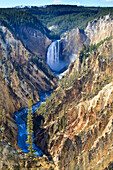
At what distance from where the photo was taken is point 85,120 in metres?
50.4

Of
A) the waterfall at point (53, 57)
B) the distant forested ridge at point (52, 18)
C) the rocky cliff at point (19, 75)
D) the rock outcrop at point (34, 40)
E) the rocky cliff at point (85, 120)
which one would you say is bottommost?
the rocky cliff at point (85, 120)

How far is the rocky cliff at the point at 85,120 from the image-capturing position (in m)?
41.9

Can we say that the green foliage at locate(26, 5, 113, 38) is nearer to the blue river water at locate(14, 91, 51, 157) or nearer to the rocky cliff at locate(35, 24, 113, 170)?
the rocky cliff at locate(35, 24, 113, 170)

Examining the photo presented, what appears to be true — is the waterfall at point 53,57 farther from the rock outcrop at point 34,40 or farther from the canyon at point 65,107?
the canyon at point 65,107

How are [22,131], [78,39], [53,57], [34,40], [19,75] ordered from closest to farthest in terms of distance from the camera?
[22,131] < [19,75] < [34,40] < [78,39] < [53,57]

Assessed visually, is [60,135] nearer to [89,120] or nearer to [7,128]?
[89,120]

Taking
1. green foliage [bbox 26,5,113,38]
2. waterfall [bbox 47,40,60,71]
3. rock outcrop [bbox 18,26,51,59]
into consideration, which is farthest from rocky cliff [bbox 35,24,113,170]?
green foliage [bbox 26,5,113,38]

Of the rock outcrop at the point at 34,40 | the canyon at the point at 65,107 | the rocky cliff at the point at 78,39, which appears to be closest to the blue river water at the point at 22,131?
the canyon at the point at 65,107

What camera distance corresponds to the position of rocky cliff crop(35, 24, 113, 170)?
138 ft

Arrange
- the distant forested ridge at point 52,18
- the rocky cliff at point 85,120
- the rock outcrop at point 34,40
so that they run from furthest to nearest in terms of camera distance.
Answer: the distant forested ridge at point 52,18
the rock outcrop at point 34,40
the rocky cliff at point 85,120

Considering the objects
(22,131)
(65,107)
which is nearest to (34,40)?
(65,107)

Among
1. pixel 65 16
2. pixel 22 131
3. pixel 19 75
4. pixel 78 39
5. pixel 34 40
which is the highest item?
pixel 65 16

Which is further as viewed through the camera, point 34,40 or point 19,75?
point 34,40

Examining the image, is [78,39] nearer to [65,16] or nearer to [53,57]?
[53,57]
